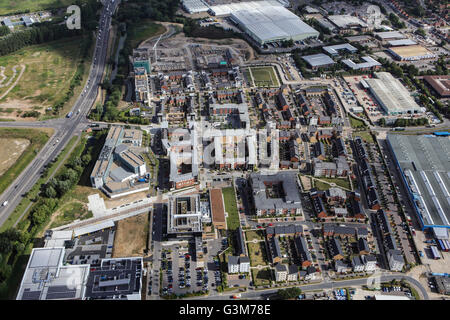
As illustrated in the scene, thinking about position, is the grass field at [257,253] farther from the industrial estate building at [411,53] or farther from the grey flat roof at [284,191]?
the industrial estate building at [411,53]

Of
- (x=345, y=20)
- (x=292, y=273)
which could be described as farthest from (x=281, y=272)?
(x=345, y=20)

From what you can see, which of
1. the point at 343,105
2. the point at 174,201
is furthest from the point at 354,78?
the point at 174,201

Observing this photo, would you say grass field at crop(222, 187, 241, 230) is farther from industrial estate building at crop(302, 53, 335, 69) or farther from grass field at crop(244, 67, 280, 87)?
industrial estate building at crop(302, 53, 335, 69)

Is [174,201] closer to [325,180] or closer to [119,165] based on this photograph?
[119,165]

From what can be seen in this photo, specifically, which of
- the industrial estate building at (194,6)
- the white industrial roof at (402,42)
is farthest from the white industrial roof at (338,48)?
the industrial estate building at (194,6)

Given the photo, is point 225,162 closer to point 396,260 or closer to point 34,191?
point 396,260

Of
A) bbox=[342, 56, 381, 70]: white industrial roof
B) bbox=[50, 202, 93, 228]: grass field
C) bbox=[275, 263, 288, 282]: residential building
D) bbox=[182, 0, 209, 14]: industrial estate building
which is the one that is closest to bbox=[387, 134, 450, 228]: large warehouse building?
bbox=[275, 263, 288, 282]: residential building
